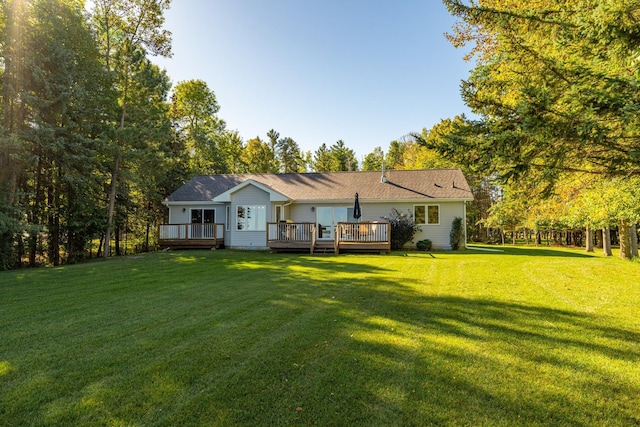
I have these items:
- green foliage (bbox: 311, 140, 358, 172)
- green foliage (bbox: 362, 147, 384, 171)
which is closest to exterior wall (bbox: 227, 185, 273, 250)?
green foliage (bbox: 311, 140, 358, 172)

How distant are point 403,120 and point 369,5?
8.93m

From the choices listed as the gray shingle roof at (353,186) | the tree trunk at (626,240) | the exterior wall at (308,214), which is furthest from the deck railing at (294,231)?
the tree trunk at (626,240)

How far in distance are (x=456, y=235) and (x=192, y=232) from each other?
13.4 m

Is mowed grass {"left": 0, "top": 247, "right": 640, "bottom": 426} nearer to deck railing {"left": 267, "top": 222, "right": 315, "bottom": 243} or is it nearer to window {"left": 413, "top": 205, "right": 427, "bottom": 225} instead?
deck railing {"left": 267, "top": 222, "right": 315, "bottom": 243}

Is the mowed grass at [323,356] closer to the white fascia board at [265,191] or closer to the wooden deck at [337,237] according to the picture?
the wooden deck at [337,237]

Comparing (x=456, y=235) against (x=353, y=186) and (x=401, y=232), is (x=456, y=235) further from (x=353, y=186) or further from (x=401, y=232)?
(x=353, y=186)

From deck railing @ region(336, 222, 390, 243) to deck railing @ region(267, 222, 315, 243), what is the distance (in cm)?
131

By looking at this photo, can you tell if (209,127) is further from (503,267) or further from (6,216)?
(503,267)

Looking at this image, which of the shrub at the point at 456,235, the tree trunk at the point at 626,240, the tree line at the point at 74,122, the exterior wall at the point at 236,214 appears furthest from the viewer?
the exterior wall at the point at 236,214

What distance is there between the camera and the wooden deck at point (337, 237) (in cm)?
1438

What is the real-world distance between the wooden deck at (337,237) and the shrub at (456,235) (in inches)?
153

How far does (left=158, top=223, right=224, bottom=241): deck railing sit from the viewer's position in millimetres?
17359

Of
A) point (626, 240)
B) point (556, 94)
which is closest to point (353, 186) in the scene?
point (626, 240)

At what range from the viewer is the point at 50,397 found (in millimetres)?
2562
